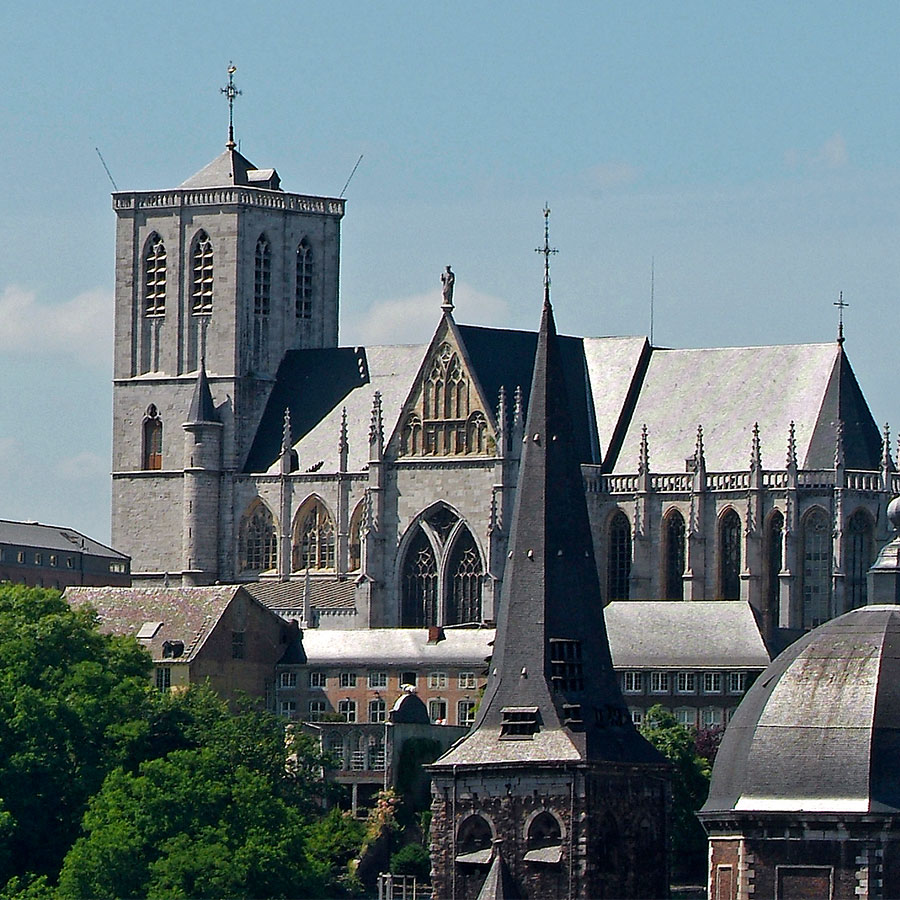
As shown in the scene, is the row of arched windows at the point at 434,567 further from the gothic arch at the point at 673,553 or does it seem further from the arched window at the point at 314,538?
the gothic arch at the point at 673,553

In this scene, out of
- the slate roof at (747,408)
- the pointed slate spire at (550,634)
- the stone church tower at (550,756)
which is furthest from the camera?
the slate roof at (747,408)

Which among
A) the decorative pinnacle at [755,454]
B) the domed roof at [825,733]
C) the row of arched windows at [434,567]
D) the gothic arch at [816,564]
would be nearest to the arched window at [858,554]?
the gothic arch at [816,564]

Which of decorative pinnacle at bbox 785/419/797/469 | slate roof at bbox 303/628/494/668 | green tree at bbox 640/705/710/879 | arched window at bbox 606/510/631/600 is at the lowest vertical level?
green tree at bbox 640/705/710/879

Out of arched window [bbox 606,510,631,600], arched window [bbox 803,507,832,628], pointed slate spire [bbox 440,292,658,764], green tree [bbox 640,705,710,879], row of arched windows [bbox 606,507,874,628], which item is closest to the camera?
pointed slate spire [bbox 440,292,658,764]

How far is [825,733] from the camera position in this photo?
350 feet

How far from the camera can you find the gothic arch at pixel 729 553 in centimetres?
18538

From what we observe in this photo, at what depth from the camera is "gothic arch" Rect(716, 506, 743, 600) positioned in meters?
185

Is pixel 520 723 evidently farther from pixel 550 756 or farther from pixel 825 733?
pixel 825 733

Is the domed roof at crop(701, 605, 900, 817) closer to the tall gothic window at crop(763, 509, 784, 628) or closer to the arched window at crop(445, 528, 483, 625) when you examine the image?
the tall gothic window at crop(763, 509, 784, 628)

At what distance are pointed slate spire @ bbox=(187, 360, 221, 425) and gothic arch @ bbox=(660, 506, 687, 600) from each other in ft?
72.6

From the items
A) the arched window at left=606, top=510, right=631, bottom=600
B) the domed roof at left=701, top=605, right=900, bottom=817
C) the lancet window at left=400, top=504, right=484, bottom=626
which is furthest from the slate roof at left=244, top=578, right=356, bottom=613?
the domed roof at left=701, top=605, right=900, bottom=817

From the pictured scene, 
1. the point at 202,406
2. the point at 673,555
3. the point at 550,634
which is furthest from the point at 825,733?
the point at 202,406

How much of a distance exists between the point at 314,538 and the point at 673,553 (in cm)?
1687

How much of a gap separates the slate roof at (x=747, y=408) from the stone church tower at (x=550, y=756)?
6213cm
